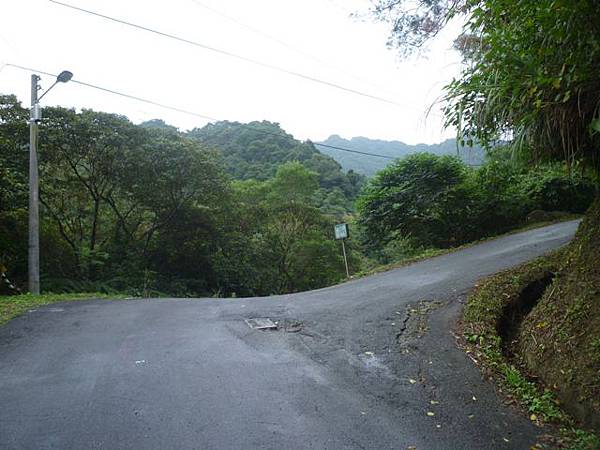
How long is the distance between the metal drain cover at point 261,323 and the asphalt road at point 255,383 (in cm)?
14

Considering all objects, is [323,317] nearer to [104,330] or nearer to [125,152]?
[104,330]

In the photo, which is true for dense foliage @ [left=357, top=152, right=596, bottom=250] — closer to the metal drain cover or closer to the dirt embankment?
the metal drain cover

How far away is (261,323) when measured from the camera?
6.03 metres

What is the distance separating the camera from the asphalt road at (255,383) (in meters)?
2.99

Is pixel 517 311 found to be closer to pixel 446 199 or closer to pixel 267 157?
pixel 446 199

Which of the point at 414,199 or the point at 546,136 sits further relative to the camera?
the point at 414,199

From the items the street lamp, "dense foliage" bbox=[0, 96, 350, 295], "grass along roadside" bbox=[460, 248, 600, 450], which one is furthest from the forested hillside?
"grass along roadside" bbox=[460, 248, 600, 450]

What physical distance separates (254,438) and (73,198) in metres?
15.1

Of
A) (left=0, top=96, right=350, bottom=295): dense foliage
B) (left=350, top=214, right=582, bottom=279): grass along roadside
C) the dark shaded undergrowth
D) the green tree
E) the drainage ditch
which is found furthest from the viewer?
(left=0, top=96, right=350, bottom=295): dense foliage

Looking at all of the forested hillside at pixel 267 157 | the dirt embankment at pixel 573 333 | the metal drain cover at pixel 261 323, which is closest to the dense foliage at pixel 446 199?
the metal drain cover at pixel 261 323

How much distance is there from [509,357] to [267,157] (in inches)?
1118

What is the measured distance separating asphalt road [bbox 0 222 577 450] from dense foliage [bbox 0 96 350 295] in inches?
328

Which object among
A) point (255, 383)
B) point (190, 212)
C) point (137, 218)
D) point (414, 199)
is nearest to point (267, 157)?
point (190, 212)

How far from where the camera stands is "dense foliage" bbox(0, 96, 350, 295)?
1345 centimetres
